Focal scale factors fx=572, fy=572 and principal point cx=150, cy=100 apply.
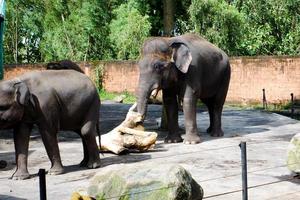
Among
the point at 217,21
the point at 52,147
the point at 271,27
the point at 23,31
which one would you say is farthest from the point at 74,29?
the point at 52,147

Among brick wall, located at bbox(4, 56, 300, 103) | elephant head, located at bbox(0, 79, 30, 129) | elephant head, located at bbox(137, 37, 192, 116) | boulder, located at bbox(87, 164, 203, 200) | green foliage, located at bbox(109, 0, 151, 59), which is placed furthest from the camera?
green foliage, located at bbox(109, 0, 151, 59)

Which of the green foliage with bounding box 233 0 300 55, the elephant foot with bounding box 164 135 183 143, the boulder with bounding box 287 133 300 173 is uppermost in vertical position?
the green foliage with bounding box 233 0 300 55

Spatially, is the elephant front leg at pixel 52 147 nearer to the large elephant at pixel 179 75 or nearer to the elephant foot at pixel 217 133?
the large elephant at pixel 179 75

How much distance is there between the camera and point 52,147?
29.6ft

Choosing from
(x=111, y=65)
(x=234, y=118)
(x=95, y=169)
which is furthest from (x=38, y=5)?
(x=95, y=169)

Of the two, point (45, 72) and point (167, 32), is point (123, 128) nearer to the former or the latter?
point (45, 72)

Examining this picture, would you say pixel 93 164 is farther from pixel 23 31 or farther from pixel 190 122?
pixel 23 31

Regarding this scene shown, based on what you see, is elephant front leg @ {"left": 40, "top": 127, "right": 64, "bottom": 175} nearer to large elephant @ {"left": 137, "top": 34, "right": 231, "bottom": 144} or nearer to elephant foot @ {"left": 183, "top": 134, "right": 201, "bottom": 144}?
large elephant @ {"left": 137, "top": 34, "right": 231, "bottom": 144}

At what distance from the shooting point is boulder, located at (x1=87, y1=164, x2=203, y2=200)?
246 inches

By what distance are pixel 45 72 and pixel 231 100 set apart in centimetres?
1766

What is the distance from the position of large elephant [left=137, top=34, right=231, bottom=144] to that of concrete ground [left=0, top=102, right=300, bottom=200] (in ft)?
2.12

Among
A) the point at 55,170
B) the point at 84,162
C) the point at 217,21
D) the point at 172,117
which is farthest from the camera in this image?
the point at 217,21

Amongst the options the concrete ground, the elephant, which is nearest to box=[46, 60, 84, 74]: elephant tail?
the elephant

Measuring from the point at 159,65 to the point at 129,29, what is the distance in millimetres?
18958
